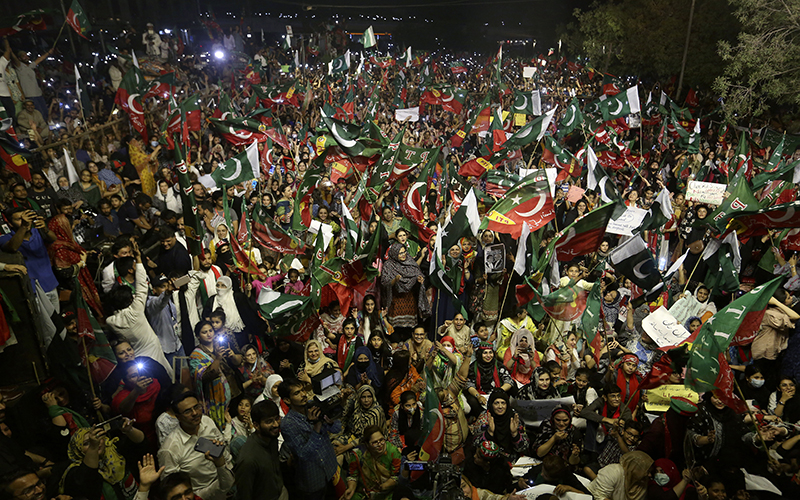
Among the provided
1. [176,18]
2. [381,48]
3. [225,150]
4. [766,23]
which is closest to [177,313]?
[225,150]

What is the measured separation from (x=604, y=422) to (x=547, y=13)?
68.7 m

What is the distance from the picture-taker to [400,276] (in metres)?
7.25

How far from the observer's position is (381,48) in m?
67.3

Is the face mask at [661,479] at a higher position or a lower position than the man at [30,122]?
lower

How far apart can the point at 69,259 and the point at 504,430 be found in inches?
221

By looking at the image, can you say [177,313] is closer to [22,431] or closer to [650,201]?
[22,431]

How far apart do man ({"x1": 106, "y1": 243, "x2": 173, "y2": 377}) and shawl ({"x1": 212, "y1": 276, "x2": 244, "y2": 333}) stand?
0.83 m

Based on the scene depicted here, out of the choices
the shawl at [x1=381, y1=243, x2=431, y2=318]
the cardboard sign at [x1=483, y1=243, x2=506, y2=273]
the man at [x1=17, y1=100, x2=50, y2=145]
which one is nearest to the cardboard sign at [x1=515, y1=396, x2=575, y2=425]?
the shawl at [x1=381, y1=243, x2=431, y2=318]

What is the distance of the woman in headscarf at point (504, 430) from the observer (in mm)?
5000

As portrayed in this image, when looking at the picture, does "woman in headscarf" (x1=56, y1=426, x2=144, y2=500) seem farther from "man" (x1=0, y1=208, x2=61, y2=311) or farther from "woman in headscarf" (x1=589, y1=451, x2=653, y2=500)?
"woman in headscarf" (x1=589, y1=451, x2=653, y2=500)

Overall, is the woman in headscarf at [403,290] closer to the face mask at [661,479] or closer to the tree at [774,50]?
the face mask at [661,479]

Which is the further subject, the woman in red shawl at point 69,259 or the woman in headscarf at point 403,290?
the woman in headscarf at point 403,290

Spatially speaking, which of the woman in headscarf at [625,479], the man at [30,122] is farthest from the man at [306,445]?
the man at [30,122]

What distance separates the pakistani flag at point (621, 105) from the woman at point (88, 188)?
12050mm
